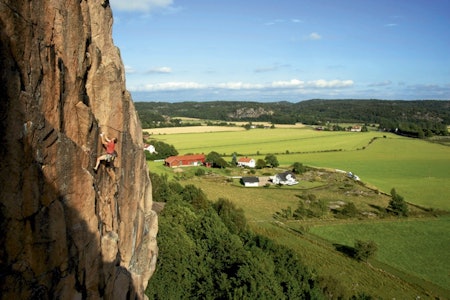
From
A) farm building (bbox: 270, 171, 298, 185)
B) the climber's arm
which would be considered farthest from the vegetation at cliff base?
farm building (bbox: 270, 171, 298, 185)

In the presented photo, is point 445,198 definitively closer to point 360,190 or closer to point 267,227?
point 360,190

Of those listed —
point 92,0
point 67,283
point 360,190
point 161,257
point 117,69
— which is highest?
point 92,0

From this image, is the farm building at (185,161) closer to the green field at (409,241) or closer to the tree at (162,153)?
the tree at (162,153)

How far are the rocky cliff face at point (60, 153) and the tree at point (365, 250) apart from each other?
28.2m

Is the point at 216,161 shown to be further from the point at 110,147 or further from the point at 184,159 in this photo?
the point at 110,147

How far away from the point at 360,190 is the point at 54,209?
70.7 m

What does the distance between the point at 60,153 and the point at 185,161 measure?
87.2 m

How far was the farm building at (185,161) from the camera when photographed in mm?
96856

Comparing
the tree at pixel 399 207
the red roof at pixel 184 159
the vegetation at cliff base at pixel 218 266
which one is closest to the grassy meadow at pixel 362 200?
the tree at pixel 399 207

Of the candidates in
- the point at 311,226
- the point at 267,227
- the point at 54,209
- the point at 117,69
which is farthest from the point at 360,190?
the point at 54,209

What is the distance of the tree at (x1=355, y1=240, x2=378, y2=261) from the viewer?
39.6 m

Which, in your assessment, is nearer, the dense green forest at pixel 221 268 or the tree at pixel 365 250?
the dense green forest at pixel 221 268

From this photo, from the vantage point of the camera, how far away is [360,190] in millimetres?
74875

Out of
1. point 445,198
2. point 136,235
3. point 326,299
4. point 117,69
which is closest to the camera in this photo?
point 117,69
